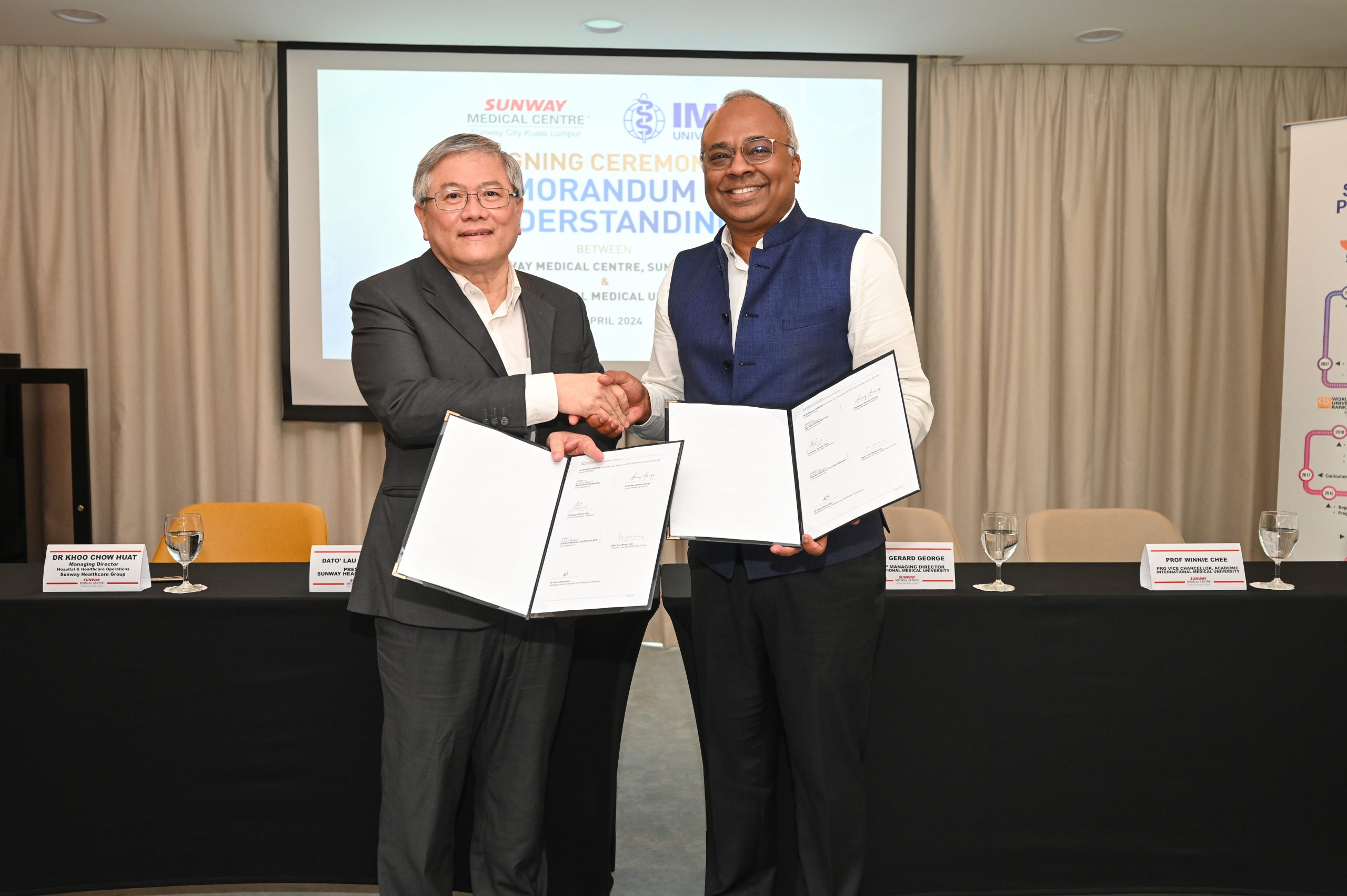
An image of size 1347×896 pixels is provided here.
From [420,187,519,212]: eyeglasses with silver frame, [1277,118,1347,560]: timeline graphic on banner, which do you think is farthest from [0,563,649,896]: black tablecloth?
[1277,118,1347,560]: timeline graphic on banner

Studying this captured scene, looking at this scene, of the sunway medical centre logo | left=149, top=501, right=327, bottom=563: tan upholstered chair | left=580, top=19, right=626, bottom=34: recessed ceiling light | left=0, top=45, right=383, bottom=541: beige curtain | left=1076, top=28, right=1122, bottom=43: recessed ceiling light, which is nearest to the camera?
left=149, top=501, right=327, bottom=563: tan upholstered chair

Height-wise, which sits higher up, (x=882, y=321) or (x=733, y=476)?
(x=882, y=321)

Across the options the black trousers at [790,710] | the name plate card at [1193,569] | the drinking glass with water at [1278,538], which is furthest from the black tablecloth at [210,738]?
the drinking glass with water at [1278,538]

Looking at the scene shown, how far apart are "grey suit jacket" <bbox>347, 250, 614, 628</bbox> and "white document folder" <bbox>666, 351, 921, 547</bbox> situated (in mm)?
219

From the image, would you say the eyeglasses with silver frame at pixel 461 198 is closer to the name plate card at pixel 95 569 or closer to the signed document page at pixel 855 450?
the signed document page at pixel 855 450

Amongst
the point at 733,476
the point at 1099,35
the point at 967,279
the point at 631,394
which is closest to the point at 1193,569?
the point at 733,476

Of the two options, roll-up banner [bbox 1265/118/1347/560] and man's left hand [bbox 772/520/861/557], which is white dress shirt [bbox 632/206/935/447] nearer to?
man's left hand [bbox 772/520/861/557]

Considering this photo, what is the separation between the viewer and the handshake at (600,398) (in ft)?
5.45

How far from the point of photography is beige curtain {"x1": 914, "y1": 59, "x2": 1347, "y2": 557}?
4.69m

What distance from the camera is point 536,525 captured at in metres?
1.61

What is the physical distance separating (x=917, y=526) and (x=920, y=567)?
0.85m

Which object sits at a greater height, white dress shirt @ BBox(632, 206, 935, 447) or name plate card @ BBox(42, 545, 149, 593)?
white dress shirt @ BBox(632, 206, 935, 447)

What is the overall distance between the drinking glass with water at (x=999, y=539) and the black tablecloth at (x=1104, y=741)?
55mm
